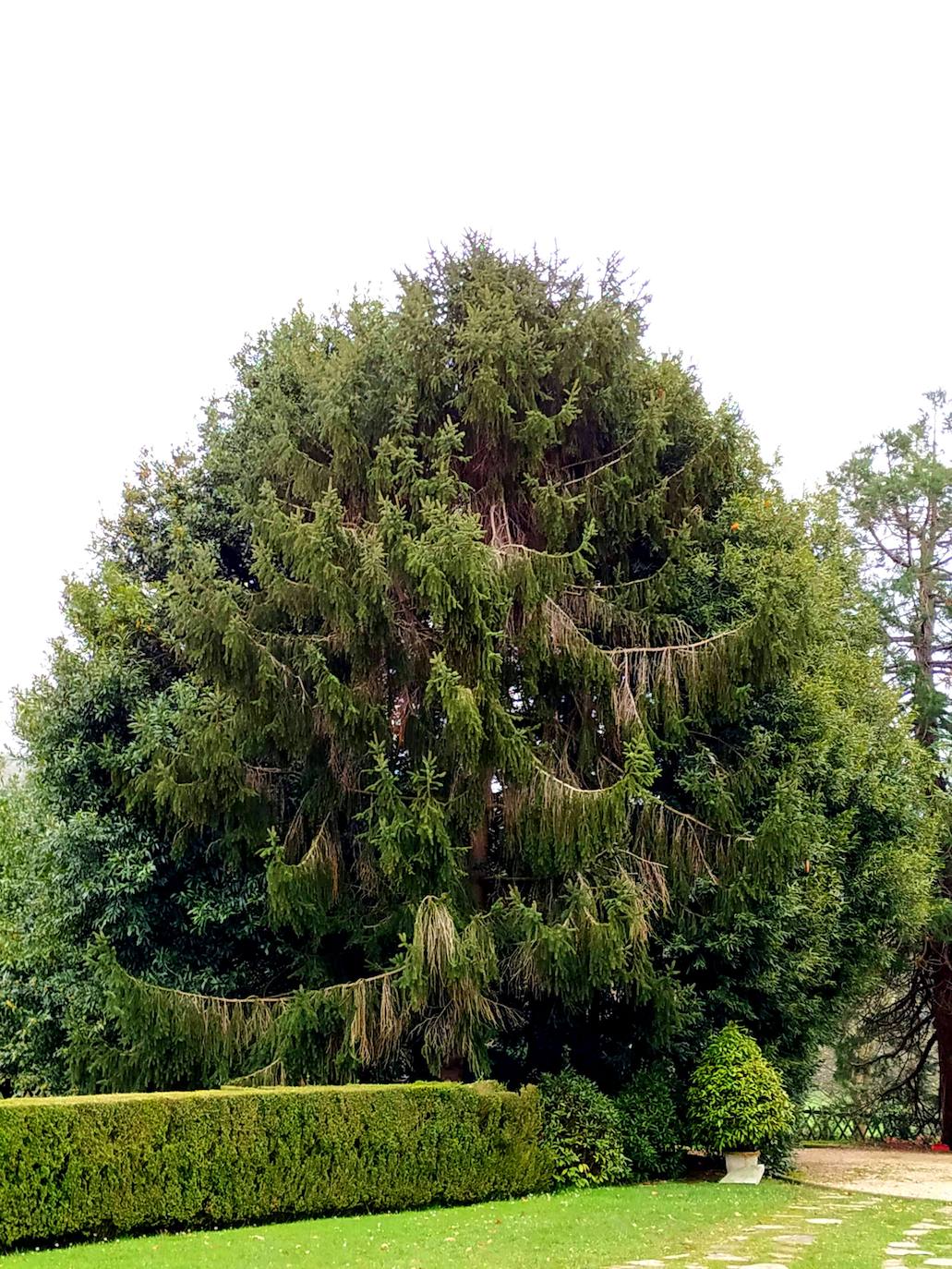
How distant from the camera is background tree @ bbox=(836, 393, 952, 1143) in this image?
781 inches

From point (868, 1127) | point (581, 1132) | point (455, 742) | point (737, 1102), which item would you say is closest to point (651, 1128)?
point (737, 1102)

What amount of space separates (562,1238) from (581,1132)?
3284 mm

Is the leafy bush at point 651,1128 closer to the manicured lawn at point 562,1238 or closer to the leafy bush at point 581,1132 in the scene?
the leafy bush at point 581,1132

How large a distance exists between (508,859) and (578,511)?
167 inches

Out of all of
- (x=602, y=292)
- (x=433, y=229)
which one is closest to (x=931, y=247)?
(x=602, y=292)

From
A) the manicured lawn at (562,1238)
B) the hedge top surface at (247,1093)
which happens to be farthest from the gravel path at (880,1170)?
the hedge top surface at (247,1093)

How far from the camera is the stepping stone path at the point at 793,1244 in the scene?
6523 mm

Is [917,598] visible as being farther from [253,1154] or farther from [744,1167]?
[253,1154]

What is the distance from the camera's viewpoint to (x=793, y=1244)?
24.3ft

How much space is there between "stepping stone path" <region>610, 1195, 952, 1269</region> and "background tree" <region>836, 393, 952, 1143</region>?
11.3 m

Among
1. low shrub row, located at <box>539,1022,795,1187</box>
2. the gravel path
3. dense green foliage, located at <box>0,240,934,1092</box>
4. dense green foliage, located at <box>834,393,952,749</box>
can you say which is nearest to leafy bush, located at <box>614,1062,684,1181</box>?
low shrub row, located at <box>539,1022,795,1187</box>

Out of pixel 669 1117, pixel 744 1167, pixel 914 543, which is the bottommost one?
pixel 744 1167

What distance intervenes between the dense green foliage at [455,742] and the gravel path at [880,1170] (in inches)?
56.7

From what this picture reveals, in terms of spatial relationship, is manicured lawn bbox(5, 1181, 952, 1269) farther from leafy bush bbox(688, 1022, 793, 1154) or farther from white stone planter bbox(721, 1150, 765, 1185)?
white stone planter bbox(721, 1150, 765, 1185)
